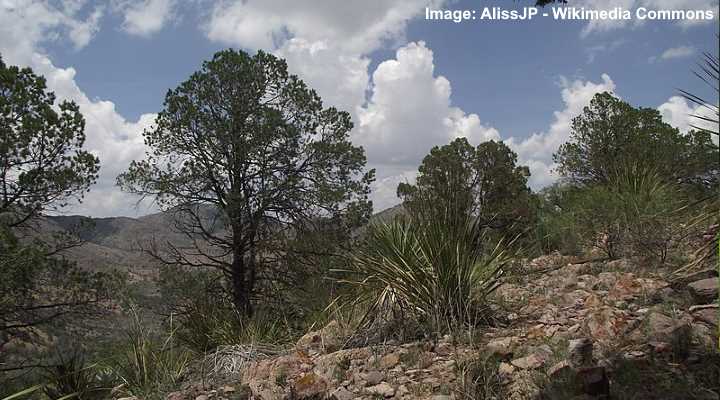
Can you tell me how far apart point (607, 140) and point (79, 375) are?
22.6 m

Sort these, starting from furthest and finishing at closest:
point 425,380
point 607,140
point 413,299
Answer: point 607,140 < point 413,299 < point 425,380

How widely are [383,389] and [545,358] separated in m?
1.27

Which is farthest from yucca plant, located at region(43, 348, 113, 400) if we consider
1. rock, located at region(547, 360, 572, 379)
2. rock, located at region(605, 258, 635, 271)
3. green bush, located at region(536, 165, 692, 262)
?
rock, located at region(605, 258, 635, 271)

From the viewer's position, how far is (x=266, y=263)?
1242cm

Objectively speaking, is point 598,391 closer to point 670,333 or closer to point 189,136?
point 670,333

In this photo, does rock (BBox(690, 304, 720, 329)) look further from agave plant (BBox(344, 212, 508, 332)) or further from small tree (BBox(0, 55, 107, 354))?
small tree (BBox(0, 55, 107, 354))

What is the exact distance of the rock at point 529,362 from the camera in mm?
3396

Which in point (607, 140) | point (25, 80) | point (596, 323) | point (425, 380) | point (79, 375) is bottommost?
point (79, 375)

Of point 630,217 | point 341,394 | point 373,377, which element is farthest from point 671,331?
point 630,217

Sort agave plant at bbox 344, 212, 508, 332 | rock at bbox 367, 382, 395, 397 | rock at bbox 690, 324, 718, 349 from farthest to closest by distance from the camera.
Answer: agave plant at bbox 344, 212, 508, 332, rock at bbox 367, 382, 395, 397, rock at bbox 690, 324, 718, 349

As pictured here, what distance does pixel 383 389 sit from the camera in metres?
3.62

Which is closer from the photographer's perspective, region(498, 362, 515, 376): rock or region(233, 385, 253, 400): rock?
region(498, 362, 515, 376): rock

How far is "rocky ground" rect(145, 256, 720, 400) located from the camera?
2980 millimetres

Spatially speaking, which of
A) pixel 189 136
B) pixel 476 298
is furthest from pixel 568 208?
pixel 189 136
